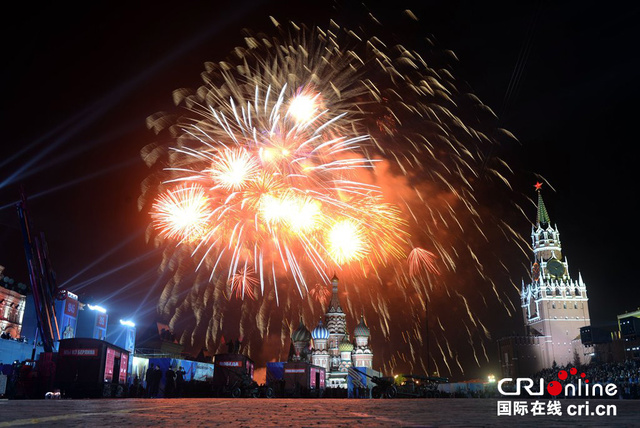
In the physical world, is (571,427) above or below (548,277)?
below

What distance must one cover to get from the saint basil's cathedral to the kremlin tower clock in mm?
49773

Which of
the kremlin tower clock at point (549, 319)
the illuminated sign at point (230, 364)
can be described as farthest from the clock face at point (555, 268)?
the illuminated sign at point (230, 364)

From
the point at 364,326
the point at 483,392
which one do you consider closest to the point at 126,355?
the point at 483,392

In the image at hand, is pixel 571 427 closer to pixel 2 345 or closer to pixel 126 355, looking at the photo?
pixel 126 355

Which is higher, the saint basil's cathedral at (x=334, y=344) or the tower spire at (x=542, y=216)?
the tower spire at (x=542, y=216)

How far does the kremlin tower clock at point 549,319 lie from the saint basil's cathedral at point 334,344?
4977 cm

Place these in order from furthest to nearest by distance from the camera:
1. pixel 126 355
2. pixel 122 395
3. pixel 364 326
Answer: pixel 364 326, pixel 126 355, pixel 122 395

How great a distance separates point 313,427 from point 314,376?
4535 centimetres

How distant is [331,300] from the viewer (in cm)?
13925

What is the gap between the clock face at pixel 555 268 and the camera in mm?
154625

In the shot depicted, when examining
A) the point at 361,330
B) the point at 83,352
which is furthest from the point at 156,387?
the point at 361,330

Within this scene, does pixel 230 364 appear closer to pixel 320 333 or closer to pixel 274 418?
pixel 274 418

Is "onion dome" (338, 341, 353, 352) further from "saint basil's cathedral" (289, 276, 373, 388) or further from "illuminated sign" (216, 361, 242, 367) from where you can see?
"illuminated sign" (216, 361, 242, 367)

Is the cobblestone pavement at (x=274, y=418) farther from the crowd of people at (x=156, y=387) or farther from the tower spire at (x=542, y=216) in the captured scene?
the tower spire at (x=542, y=216)
